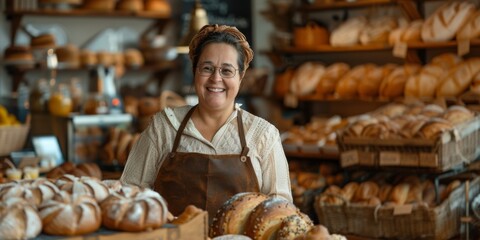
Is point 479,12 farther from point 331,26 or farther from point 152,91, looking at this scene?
point 152,91

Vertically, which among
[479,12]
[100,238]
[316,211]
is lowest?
[316,211]

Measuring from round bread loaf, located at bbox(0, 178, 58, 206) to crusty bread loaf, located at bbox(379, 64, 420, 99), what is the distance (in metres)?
4.07

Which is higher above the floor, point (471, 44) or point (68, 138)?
point (471, 44)

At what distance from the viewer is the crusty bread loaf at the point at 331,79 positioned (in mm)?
6125

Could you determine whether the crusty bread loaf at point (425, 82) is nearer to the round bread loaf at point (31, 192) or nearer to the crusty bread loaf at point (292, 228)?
the crusty bread loaf at point (292, 228)

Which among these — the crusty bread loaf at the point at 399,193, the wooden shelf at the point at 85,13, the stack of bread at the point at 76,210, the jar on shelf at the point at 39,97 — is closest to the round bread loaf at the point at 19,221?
the stack of bread at the point at 76,210

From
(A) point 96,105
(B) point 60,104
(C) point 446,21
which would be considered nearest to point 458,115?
(C) point 446,21

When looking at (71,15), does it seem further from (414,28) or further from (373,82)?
(414,28)

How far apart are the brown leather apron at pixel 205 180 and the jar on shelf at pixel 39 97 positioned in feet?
11.1

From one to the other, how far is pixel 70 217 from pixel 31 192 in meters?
0.19

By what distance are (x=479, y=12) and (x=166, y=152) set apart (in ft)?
10.5

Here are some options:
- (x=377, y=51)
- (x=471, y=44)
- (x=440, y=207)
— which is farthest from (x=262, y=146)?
(x=377, y=51)

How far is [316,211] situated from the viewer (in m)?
4.52

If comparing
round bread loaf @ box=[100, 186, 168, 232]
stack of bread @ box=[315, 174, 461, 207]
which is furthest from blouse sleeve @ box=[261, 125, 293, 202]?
stack of bread @ box=[315, 174, 461, 207]
